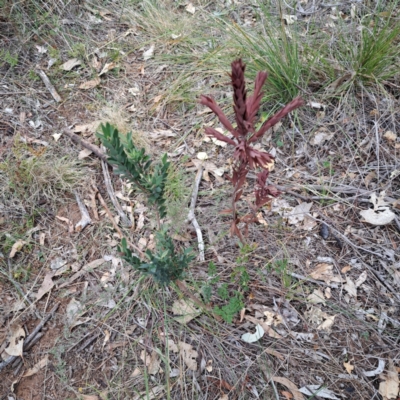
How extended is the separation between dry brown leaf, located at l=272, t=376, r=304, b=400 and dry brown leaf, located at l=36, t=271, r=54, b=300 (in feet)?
4.11

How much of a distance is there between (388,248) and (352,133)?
78 centimetres

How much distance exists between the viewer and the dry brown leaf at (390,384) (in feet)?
5.13

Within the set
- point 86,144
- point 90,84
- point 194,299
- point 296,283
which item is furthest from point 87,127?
point 296,283

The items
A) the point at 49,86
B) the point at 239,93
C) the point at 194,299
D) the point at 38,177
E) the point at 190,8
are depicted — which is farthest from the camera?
the point at 190,8

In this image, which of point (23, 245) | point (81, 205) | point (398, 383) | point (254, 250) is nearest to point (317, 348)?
point (398, 383)

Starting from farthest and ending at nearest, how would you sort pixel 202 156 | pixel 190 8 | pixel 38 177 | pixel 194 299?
pixel 190 8 → pixel 202 156 → pixel 38 177 → pixel 194 299

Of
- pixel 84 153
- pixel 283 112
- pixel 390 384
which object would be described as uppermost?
pixel 283 112

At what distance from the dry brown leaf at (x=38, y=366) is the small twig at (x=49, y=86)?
186 cm

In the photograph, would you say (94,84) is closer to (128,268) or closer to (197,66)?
(197,66)

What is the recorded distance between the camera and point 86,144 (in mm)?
2518

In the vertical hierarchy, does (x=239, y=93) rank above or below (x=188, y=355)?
above

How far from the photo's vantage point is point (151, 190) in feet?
4.38

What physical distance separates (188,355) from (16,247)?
46.0 inches

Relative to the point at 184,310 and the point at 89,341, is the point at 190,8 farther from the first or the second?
the point at 89,341
